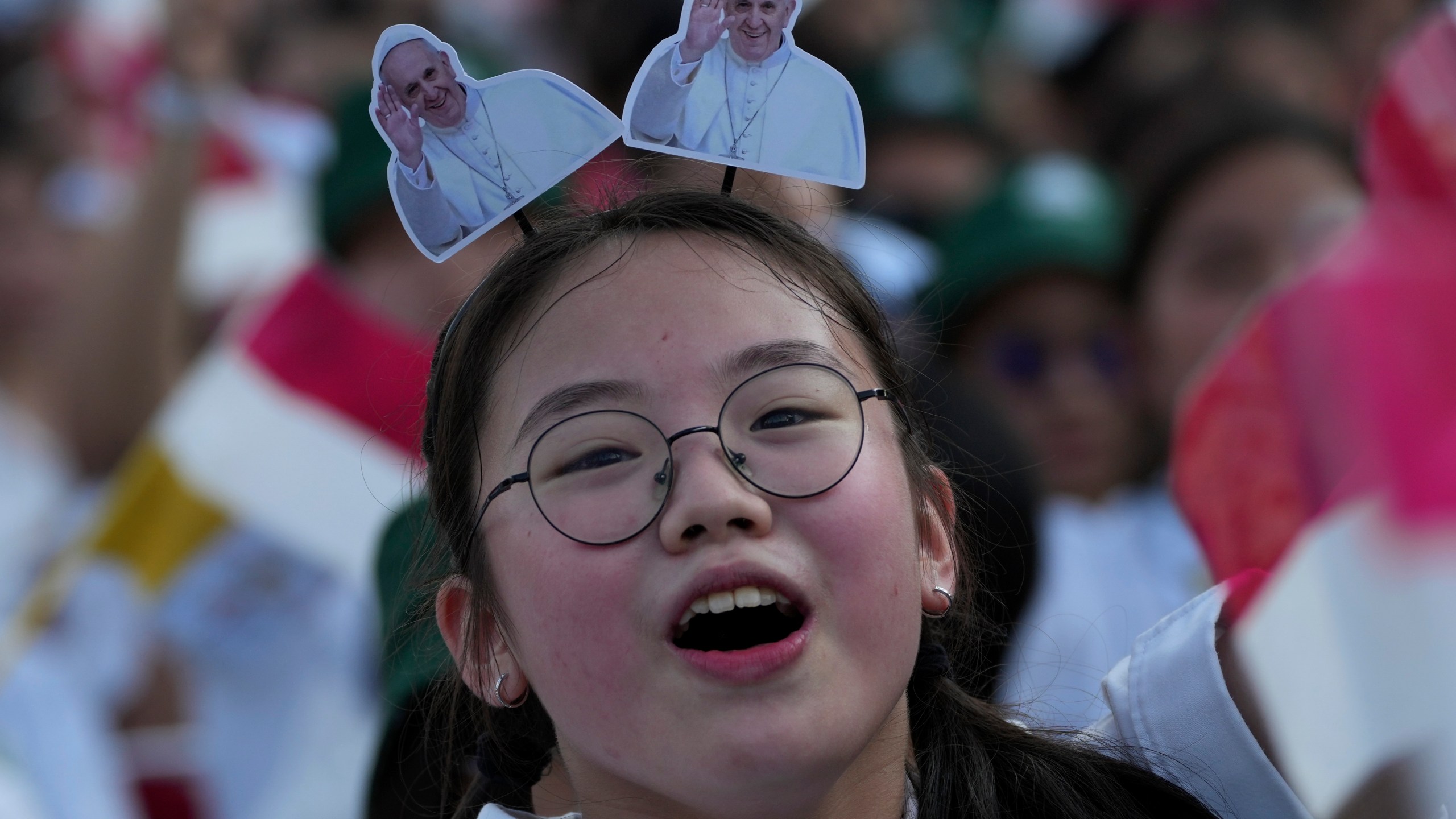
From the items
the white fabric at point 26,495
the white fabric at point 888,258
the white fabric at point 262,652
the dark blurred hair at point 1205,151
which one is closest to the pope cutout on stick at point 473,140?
the white fabric at point 888,258

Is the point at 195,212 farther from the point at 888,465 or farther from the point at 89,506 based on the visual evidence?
the point at 888,465

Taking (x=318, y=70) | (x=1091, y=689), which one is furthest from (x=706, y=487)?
(x=318, y=70)

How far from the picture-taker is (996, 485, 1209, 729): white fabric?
307 centimetres

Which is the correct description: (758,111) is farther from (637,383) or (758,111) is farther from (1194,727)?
(1194,727)

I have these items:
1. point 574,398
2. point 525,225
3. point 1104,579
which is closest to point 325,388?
point 1104,579

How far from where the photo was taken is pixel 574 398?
5.21 ft

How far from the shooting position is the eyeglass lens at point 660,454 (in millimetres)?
1530

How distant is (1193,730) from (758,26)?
875 mm

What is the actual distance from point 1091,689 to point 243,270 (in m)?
2.73

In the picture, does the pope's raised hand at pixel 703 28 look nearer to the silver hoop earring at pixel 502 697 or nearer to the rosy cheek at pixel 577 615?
the rosy cheek at pixel 577 615

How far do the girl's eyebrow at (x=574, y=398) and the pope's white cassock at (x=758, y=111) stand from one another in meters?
0.26

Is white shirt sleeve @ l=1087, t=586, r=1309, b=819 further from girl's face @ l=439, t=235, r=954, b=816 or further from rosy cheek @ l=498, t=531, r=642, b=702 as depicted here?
rosy cheek @ l=498, t=531, r=642, b=702

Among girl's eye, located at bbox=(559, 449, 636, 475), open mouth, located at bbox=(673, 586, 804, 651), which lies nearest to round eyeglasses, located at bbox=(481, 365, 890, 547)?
girl's eye, located at bbox=(559, 449, 636, 475)

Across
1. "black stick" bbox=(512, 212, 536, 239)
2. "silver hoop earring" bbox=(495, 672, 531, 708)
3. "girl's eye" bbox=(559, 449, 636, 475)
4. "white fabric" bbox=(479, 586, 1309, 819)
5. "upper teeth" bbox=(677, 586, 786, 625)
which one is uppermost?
"black stick" bbox=(512, 212, 536, 239)
